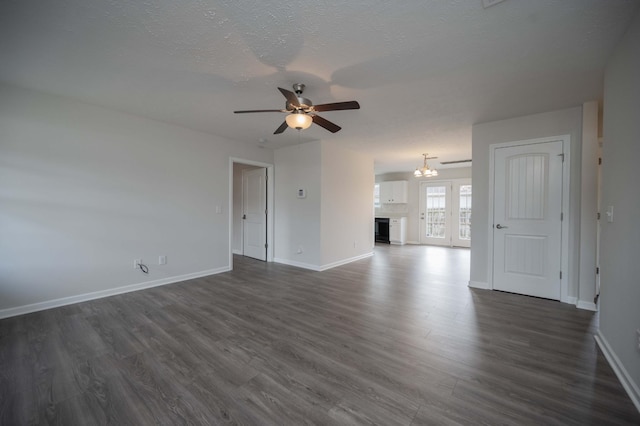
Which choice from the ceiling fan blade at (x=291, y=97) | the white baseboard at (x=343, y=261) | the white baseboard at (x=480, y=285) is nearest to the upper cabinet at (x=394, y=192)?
the white baseboard at (x=343, y=261)

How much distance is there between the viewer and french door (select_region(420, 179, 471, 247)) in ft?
25.8

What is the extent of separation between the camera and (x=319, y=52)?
2.11m

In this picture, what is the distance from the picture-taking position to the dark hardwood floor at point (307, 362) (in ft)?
4.94

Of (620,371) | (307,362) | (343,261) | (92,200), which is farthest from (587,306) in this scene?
(92,200)

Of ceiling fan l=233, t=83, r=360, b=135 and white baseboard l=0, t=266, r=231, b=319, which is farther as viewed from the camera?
white baseboard l=0, t=266, r=231, b=319

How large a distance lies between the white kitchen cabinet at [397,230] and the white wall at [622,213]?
6.23 meters

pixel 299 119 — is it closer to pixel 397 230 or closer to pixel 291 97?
pixel 291 97

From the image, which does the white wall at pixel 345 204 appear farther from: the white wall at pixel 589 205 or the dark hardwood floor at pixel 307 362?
the white wall at pixel 589 205

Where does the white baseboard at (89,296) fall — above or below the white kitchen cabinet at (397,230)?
below

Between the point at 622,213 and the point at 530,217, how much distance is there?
5.93 ft

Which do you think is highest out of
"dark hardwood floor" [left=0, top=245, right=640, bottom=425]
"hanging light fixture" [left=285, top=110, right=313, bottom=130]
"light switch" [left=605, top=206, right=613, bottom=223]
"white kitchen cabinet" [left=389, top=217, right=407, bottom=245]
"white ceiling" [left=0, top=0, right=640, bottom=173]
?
"white ceiling" [left=0, top=0, right=640, bottom=173]

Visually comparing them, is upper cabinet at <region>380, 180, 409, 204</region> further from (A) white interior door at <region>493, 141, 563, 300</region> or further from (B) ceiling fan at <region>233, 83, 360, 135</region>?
(B) ceiling fan at <region>233, 83, 360, 135</region>

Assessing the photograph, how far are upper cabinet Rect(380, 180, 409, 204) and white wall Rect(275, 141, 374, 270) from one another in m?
3.22

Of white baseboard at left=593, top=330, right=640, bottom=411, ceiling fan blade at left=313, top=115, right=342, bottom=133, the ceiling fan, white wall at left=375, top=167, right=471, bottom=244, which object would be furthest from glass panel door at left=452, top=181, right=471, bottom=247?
the ceiling fan
